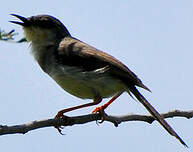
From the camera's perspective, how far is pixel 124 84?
633 cm

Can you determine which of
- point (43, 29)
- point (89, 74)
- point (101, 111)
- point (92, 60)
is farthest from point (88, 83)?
point (43, 29)

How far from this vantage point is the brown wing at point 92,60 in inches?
247

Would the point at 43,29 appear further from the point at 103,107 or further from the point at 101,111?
the point at 101,111

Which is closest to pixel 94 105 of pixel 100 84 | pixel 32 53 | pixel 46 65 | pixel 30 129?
pixel 100 84

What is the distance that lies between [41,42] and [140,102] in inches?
80.7

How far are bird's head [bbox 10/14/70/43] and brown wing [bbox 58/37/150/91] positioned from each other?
2.41 ft

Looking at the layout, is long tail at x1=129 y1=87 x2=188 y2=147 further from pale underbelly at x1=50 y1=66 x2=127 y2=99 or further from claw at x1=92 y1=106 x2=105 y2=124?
claw at x1=92 y1=106 x2=105 y2=124

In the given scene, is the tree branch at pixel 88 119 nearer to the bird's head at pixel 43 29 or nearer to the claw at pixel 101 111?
the claw at pixel 101 111

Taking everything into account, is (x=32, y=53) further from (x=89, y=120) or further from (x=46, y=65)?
(x=89, y=120)

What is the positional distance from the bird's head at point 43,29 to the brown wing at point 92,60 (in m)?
0.73

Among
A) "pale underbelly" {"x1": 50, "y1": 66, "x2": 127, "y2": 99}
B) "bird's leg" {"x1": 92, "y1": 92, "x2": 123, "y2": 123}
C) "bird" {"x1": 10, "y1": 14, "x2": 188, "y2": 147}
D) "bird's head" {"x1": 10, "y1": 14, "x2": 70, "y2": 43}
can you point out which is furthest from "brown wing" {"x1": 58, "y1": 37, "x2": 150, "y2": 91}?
"bird's head" {"x1": 10, "y1": 14, "x2": 70, "y2": 43}

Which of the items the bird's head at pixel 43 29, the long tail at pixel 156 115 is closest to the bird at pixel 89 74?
the long tail at pixel 156 115

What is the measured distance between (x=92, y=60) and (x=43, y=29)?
4.75 feet

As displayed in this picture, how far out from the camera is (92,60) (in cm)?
653
